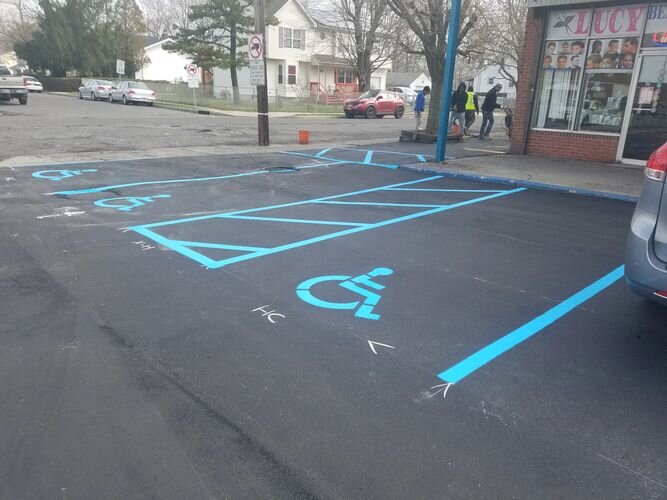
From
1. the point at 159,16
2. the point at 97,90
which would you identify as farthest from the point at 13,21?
the point at 97,90

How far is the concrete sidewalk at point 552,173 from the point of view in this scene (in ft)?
31.0

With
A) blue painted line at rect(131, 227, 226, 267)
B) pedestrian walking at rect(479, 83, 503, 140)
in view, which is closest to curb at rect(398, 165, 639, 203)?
blue painted line at rect(131, 227, 226, 267)

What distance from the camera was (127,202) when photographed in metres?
7.85

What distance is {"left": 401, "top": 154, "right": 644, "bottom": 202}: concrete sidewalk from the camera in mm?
9461

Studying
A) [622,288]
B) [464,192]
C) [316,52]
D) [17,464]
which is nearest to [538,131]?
[464,192]

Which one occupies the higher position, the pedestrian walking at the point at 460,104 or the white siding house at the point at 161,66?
the white siding house at the point at 161,66

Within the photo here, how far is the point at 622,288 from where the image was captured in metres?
4.87

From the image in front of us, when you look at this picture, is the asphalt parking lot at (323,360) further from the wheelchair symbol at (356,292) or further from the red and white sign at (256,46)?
the red and white sign at (256,46)

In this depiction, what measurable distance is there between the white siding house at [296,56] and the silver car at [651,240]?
4021cm

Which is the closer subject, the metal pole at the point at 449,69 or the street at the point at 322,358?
the street at the point at 322,358

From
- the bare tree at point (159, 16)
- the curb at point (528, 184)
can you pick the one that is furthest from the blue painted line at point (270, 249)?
the bare tree at point (159, 16)

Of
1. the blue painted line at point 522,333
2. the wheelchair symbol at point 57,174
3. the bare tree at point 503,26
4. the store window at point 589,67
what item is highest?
the bare tree at point 503,26

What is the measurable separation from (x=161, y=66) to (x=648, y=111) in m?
67.0

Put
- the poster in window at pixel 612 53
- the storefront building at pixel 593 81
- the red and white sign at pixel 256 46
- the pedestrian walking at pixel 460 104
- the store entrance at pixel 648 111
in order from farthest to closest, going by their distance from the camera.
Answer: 1. the pedestrian walking at pixel 460 104
2. the red and white sign at pixel 256 46
3. the poster in window at pixel 612 53
4. the storefront building at pixel 593 81
5. the store entrance at pixel 648 111
